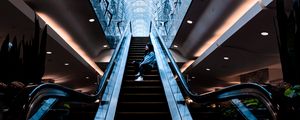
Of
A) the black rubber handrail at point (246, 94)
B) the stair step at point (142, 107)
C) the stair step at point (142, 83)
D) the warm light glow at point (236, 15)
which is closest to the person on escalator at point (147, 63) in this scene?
the stair step at point (142, 83)

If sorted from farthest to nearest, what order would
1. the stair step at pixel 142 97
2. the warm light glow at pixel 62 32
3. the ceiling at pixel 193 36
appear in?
the warm light glow at pixel 62 32 → the ceiling at pixel 193 36 → the stair step at pixel 142 97

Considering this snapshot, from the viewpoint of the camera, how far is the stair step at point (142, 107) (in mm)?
4914

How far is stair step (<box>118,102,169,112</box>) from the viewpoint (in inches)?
193

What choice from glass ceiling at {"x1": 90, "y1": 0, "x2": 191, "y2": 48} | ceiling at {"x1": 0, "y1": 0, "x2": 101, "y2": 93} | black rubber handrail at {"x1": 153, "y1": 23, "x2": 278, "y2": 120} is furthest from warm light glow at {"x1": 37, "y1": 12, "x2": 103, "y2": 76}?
black rubber handrail at {"x1": 153, "y1": 23, "x2": 278, "y2": 120}

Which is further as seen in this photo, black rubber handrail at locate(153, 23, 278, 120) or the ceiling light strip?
the ceiling light strip

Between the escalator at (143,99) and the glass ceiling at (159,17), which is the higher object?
the glass ceiling at (159,17)

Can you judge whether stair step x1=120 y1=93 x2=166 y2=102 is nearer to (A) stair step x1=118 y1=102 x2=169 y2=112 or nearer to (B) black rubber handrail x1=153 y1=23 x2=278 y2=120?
(A) stair step x1=118 y1=102 x2=169 y2=112

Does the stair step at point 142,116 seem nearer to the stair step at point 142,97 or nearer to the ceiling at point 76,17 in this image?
the stair step at point 142,97

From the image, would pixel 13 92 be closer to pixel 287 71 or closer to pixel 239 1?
pixel 287 71

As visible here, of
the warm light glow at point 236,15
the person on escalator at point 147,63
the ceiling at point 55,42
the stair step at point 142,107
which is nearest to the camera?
the stair step at point 142,107

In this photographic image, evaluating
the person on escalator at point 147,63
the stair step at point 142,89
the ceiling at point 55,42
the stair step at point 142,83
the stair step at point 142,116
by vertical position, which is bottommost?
the stair step at point 142,116

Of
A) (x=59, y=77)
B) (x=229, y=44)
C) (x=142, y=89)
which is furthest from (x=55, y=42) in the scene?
(x=59, y=77)

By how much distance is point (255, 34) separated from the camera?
7.12 metres

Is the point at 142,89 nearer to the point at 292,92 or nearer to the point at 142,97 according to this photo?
the point at 142,97
